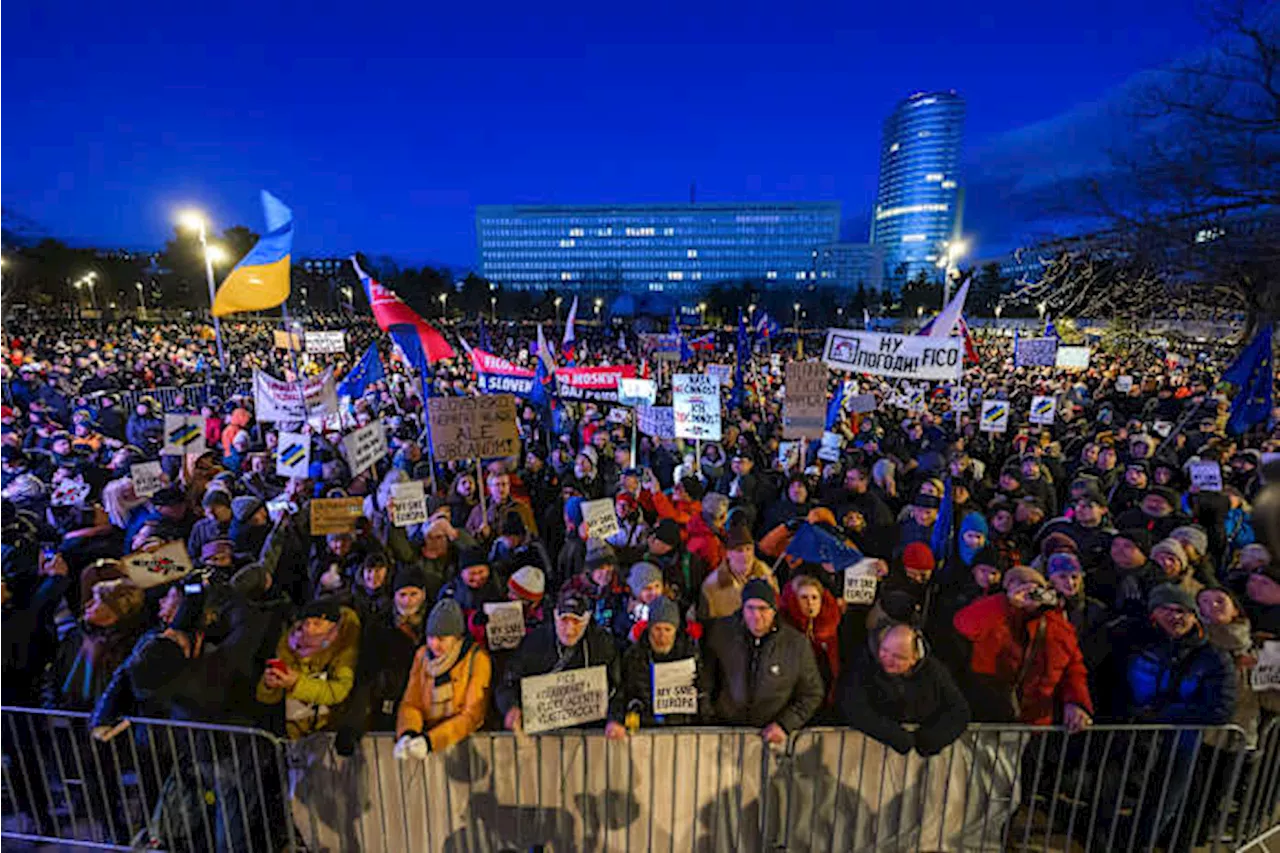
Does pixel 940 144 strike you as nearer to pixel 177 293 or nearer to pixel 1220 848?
pixel 177 293

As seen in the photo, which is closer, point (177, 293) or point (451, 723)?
point (451, 723)

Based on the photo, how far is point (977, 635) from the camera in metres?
3.72

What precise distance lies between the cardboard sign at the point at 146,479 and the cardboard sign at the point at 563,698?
5503mm

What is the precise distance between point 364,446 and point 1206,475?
29.8 feet

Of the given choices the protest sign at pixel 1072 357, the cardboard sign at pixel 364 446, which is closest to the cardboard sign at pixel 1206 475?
the cardboard sign at pixel 364 446

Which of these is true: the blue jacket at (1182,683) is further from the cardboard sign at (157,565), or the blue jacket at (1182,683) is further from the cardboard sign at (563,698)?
the cardboard sign at (157,565)

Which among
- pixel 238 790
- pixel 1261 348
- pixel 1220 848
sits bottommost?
pixel 1220 848

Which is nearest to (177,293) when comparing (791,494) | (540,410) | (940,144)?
(540,410)

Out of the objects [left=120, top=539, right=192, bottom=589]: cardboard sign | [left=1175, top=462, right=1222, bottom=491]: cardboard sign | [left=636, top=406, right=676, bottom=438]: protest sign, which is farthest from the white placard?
[left=1175, top=462, right=1222, bottom=491]: cardboard sign

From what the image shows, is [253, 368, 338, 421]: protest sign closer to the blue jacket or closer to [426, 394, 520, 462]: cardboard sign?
[426, 394, 520, 462]: cardboard sign

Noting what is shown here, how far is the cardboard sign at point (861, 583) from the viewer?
432 centimetres

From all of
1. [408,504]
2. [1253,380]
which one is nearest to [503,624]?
[408,504]

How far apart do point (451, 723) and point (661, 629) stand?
45.4 inches

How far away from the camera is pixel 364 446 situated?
6.86 m
